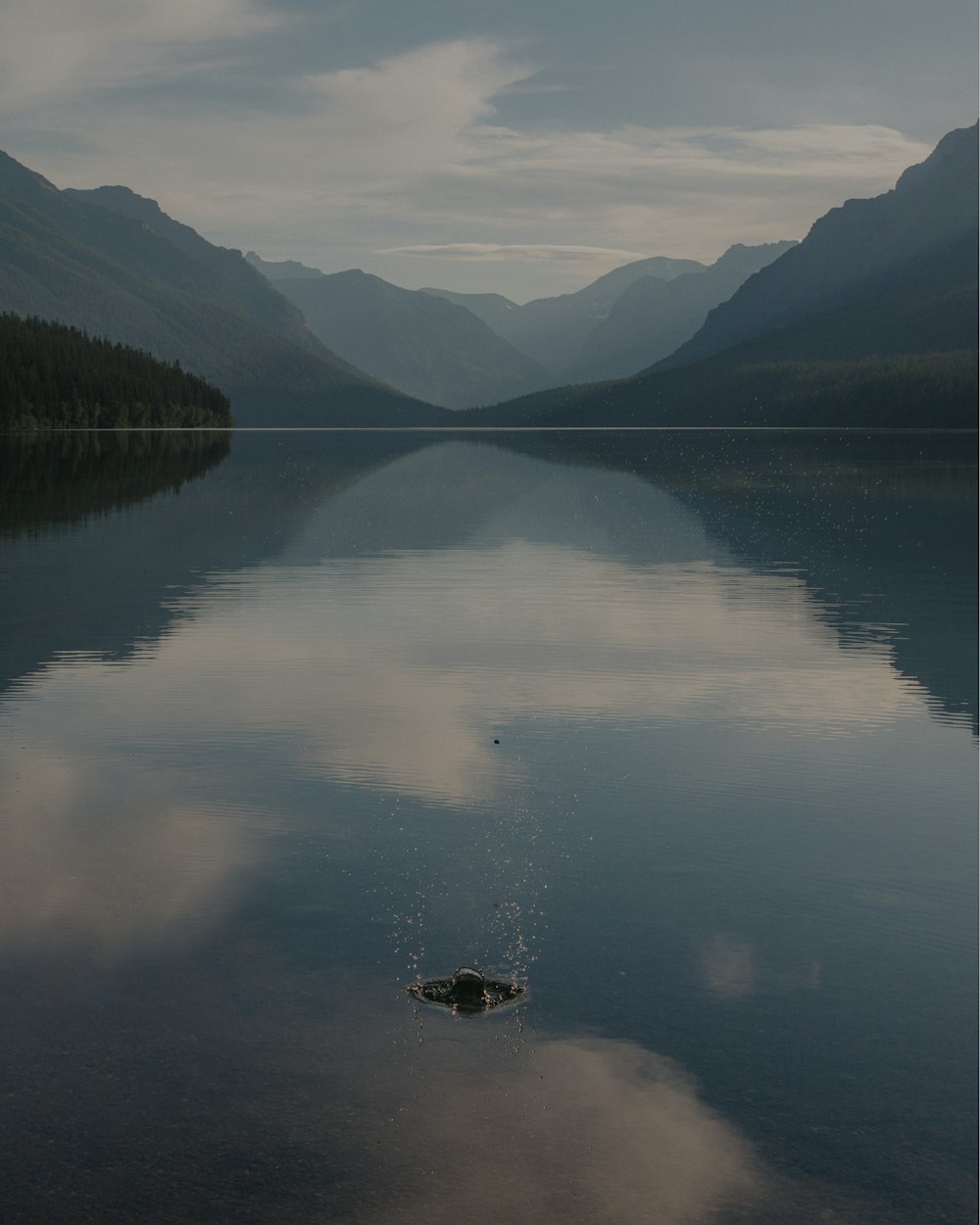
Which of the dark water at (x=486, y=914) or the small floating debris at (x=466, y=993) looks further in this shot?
the small floating debris at (x=466, y=993)

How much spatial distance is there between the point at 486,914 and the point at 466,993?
2.20m

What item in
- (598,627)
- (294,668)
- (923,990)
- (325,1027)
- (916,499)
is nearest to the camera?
(325,1027)

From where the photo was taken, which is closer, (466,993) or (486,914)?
(466,993)

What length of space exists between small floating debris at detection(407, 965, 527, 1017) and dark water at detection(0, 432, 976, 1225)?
26 cm

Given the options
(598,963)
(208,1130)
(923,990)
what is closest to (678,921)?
(598,963)

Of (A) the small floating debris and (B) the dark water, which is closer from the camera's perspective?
(B) the dark water

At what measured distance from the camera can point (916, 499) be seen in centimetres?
8612

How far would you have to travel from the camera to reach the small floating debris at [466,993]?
12188mm

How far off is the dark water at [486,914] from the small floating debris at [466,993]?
10.2 inches

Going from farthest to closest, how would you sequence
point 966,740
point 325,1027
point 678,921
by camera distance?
point 966,740 < point 678,921 < point 325,1027

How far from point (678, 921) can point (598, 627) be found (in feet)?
68.0

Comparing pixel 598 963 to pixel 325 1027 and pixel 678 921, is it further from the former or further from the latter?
pixel 325 1027

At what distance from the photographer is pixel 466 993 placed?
12289 mm

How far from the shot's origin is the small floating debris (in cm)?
1219
